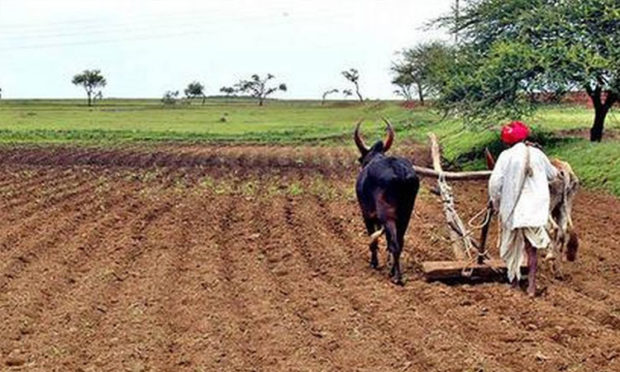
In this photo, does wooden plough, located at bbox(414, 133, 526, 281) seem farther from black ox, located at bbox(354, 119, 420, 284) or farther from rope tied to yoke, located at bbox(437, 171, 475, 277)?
black ox, located at bbox(354, 119, 420, 284)

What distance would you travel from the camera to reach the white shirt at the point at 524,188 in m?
9.13

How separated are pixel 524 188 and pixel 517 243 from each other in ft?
1.82

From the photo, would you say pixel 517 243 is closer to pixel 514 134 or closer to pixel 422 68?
pixel 514 134

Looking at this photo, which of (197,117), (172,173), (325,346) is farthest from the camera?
(197,117)

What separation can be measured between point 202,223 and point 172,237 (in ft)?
4.69

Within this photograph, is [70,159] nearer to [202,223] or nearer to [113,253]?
[202,223]

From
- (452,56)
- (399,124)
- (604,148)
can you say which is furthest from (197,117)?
(604,148)

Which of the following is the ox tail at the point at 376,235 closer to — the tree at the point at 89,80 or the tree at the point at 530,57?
the tree at the point at 530,57

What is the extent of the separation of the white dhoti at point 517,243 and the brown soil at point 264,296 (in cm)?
28

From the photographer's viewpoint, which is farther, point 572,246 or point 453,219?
point 453,219

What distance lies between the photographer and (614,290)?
31.0 ft

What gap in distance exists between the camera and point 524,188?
362 inches

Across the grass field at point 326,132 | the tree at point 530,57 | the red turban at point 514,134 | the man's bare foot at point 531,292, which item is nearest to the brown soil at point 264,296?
the man's bare foot at point 531,292

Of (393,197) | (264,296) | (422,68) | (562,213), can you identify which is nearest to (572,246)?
(562,213)
